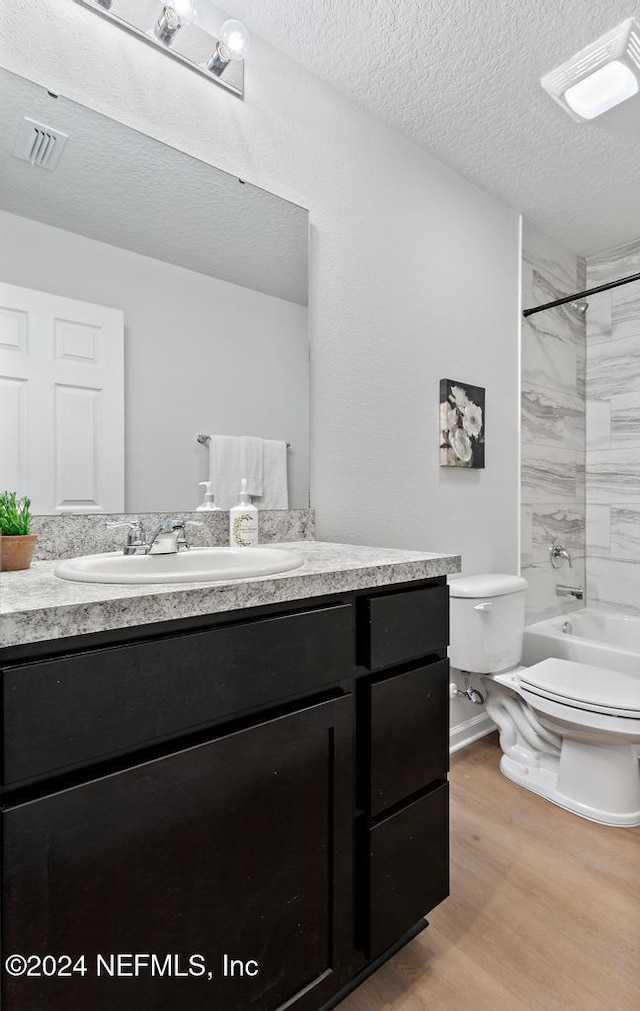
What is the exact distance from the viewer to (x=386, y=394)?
193 cm

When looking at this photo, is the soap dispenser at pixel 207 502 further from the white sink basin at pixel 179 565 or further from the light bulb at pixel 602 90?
the light bulb at pixel 602 90

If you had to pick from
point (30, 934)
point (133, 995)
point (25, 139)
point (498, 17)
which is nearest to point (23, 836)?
point (30, 934)

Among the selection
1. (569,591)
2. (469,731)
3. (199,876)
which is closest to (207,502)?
(199,876)

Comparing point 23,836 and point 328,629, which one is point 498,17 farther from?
point 23,836

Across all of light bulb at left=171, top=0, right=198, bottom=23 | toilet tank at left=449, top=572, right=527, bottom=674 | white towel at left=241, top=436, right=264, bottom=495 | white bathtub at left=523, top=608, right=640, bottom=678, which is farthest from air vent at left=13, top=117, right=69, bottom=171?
white bathtub at left=523, top=608, right=640, bottom=678

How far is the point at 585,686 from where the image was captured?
1913mm

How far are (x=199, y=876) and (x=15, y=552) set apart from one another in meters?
0.66

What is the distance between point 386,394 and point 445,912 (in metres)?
1.57

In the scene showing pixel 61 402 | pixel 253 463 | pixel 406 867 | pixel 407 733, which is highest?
pixel 61 402

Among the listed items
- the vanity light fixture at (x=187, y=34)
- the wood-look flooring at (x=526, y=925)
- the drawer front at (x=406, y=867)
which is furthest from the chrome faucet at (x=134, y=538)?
the vanity light fixture at (x=187, y=34)

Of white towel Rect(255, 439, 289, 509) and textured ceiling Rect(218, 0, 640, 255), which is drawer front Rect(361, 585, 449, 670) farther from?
textured ceiling Rect(218, 0, 640, 255)

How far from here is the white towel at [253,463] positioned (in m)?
1.55

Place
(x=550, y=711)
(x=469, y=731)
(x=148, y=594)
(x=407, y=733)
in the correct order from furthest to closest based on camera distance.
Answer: (x=469, y=731), (x=550, y=711), (x=407, y=733), (x=148, y=594)

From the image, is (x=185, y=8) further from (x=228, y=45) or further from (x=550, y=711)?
(x=550, y=711)
